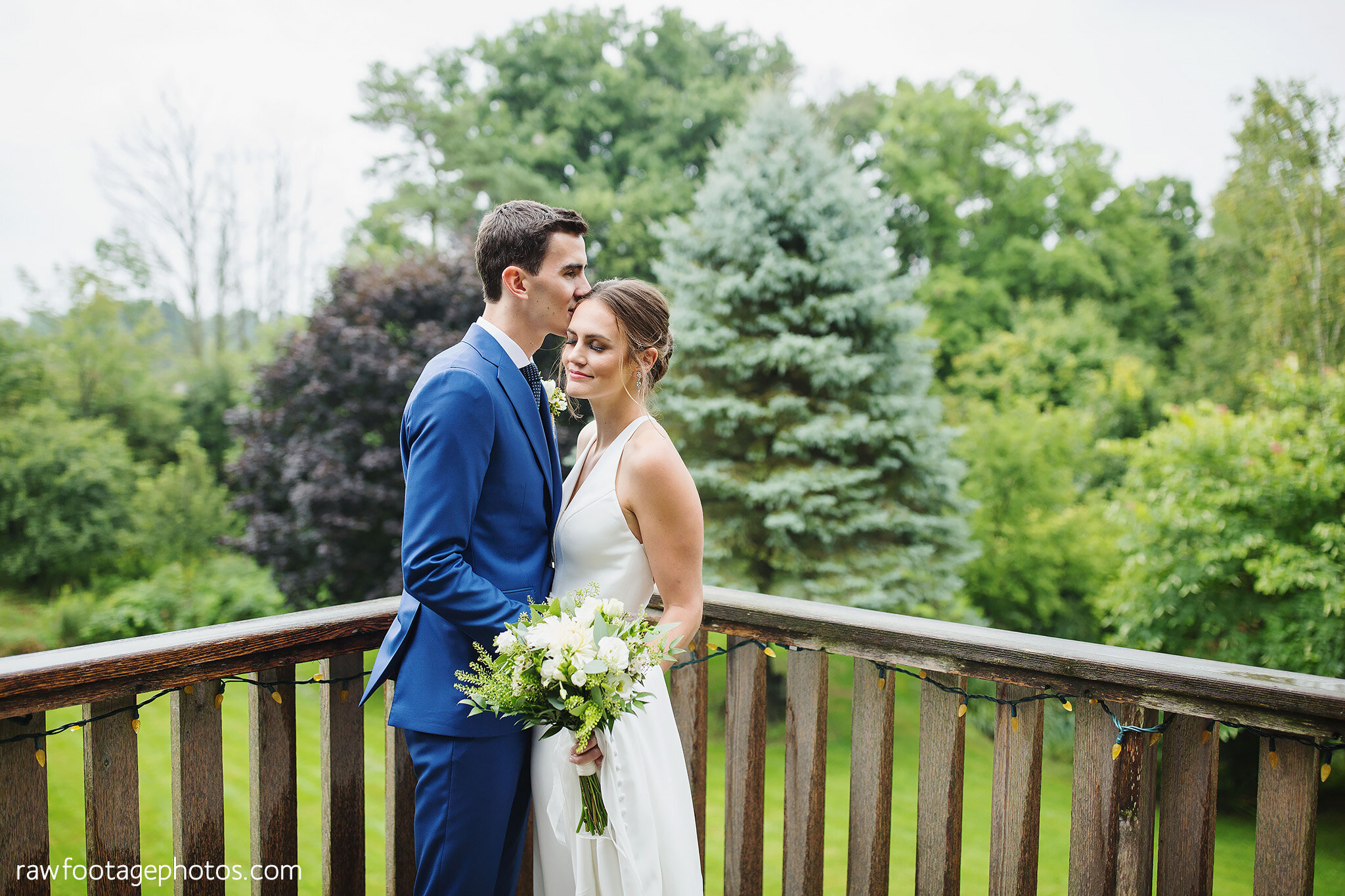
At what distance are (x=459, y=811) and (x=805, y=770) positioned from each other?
0.84 m

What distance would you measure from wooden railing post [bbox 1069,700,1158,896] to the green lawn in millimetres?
3021

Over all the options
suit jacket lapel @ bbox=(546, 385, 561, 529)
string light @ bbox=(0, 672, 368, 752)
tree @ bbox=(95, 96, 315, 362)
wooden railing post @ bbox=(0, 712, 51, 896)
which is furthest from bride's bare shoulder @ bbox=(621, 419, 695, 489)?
tree @ bbox=(95, 96, 315, 362)

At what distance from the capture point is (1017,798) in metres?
1.80

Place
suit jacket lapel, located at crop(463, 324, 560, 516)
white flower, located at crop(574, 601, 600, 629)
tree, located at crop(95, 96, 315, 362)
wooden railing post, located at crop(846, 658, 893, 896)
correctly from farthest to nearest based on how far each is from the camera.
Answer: tree, located at crop(95, 96, 315, 362)
wooden railing post, located at crop(846, 658, 893, 896)
suit jacket lapel, located at crop(463, 324, 560, 516)
white flower, located at crop(574, 601, 600, 629)

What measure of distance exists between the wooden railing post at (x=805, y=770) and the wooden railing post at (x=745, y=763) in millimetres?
82

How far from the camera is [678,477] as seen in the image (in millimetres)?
1889

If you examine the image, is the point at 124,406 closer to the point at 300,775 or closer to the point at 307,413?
the point at 307,413

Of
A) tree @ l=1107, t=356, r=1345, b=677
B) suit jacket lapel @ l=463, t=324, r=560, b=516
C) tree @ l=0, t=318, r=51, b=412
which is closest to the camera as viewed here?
suit jacket lapel @ l=463, t=324, r=560, b=516

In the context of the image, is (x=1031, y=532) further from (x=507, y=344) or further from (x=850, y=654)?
(x=507, y=344)

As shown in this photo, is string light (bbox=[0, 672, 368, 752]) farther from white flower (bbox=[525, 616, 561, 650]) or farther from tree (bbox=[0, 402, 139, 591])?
tree (bbox=[0, 402, 139, 591])

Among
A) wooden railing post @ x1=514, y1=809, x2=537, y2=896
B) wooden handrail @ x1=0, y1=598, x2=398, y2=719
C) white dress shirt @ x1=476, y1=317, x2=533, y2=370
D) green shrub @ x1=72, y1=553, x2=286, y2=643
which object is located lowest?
green shrub @ x1=72, y1=553, x2=286, y2=643

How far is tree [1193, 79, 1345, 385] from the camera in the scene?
11.5m

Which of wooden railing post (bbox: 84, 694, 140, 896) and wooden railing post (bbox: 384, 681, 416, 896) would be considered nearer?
wooden railing post (bbox: 84, 694, 140, 896)

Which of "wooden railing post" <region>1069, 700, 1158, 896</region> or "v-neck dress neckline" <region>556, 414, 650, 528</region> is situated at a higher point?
"v-neck dress neckline" <region>556, 414, 650, 528</region>
